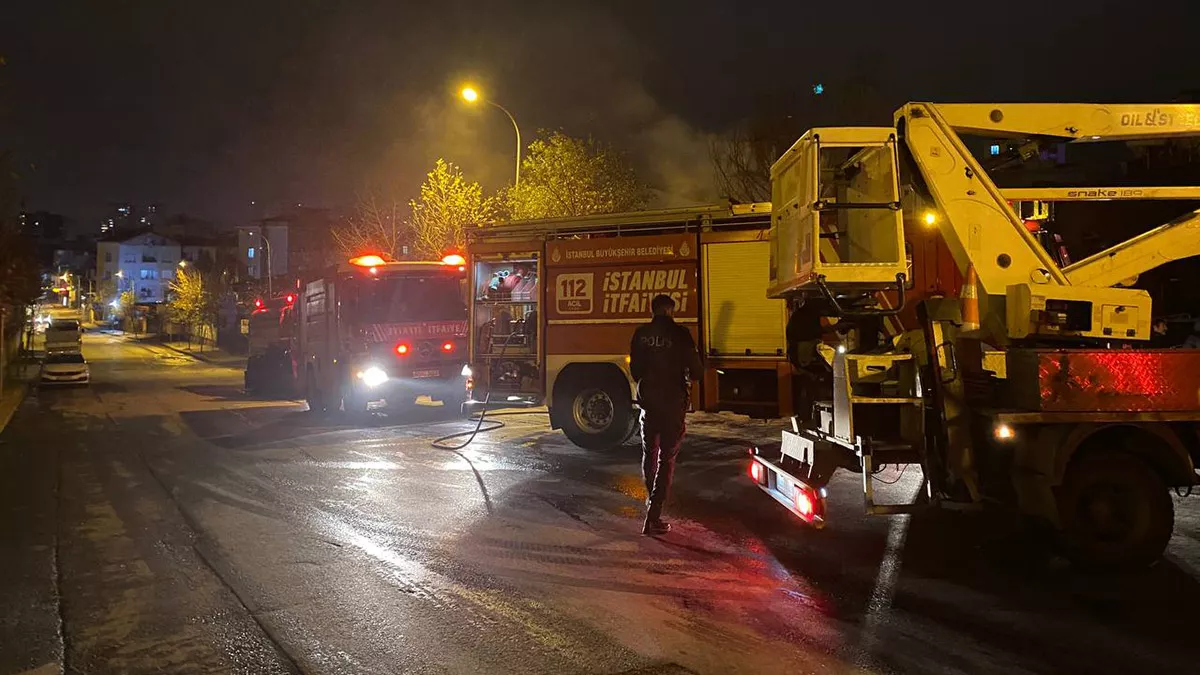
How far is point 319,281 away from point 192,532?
10.1m

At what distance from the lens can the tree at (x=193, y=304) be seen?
5873cm

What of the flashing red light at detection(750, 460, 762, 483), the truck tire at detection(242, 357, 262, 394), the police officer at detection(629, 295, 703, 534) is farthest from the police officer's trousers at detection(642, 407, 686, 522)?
the truck tire at detection(242, 357, 262, 394)

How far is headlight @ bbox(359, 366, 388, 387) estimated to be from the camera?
14.2 metres

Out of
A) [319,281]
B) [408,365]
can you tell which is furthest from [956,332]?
[319,281]

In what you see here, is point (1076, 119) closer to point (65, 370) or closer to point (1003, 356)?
point (1003, 356)

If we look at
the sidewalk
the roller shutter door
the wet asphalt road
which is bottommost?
the sidewalk

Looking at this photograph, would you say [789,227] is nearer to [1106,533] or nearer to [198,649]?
[1106,533]

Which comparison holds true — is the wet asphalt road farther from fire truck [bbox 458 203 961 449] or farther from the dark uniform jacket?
fire truck [bbox 458 203 961 449]

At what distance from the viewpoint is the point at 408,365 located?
1445 centimetres

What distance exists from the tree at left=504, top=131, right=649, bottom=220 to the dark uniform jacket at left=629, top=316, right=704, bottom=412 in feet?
44.1

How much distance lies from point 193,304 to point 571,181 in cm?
5031

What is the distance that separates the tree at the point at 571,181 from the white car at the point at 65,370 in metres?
16.2

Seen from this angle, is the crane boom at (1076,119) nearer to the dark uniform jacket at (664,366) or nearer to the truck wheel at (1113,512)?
the truck wheel at (1113,512)

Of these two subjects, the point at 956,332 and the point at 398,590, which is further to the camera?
the point at 956,332
